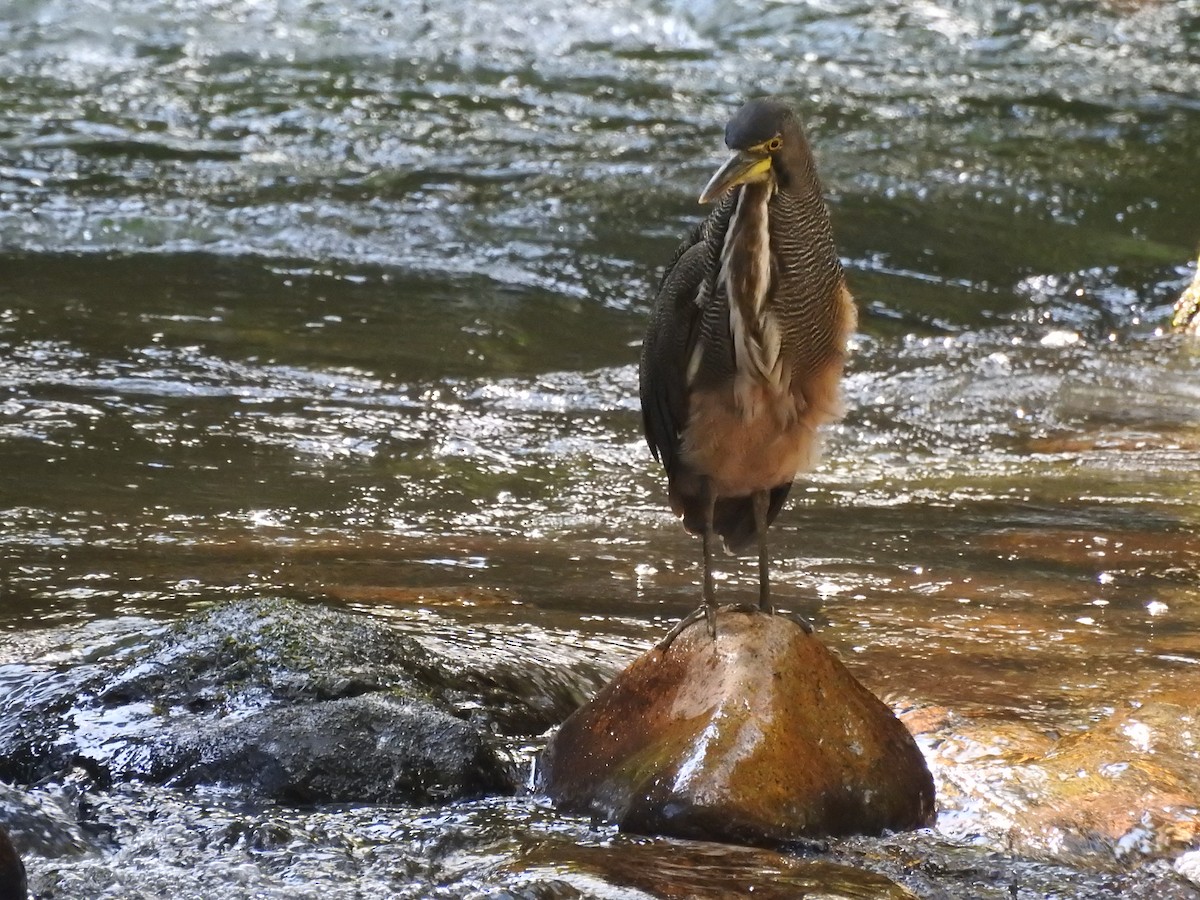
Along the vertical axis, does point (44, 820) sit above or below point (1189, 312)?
below

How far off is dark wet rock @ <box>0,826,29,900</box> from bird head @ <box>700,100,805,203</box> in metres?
2.13

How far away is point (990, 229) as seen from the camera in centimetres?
1166

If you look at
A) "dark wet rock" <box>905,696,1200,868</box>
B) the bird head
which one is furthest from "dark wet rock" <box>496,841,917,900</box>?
the bird head

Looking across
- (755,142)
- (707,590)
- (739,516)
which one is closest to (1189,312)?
(739,516)

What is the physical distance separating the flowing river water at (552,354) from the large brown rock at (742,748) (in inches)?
4.7

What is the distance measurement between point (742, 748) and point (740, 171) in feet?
4.66

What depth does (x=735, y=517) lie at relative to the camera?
200 inches

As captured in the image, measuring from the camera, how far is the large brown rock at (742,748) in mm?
3990

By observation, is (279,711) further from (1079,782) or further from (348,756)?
(1079,782)

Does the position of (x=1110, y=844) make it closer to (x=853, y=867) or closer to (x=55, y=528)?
(x=853, y=867)

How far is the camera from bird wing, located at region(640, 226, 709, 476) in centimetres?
447

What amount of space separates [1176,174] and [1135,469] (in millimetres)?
6222

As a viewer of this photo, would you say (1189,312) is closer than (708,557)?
No

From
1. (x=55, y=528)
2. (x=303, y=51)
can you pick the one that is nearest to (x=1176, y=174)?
(x=303, y=51)
